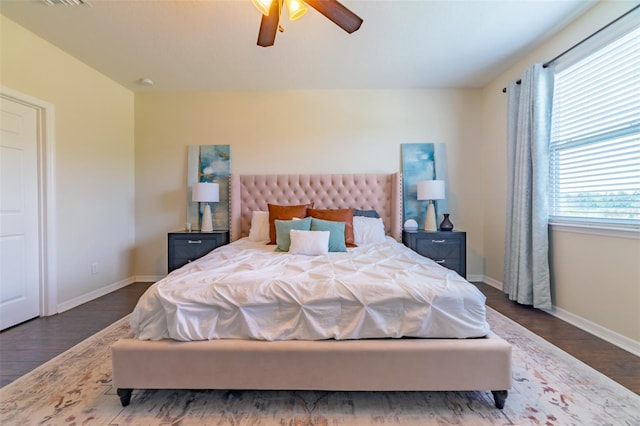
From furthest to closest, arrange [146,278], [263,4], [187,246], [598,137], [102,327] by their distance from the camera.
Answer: [146,278], [187,246], [102,327], [598,137], [263,4]

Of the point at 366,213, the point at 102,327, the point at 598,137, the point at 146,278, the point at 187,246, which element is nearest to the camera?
the point at 598,137

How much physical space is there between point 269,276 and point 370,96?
10.5ft

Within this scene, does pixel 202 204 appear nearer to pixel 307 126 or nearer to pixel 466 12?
pixel 307 126

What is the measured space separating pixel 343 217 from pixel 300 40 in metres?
1.89

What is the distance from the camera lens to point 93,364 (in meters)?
1.96

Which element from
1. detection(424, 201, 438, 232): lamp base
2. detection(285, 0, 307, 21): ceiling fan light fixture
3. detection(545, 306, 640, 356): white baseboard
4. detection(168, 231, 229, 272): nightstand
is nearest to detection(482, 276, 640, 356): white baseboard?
detection(545, 306, 640, 356): white baseboard

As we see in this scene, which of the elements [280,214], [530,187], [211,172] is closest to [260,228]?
[280,214]

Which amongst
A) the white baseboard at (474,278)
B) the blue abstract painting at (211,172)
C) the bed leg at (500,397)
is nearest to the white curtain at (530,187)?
the white baseboard at (474,278)

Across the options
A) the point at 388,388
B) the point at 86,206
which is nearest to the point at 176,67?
the point at 86,206

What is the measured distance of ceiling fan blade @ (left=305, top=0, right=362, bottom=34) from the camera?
1.69 m

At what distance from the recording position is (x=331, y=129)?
3965 mm

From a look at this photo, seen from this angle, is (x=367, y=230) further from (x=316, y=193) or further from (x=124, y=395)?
(x=124, y=395)

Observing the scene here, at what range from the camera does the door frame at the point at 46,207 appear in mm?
2807

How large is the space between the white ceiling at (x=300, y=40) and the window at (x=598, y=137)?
1.77ft
